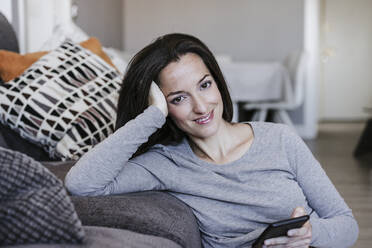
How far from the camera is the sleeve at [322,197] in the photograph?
3.58 feet

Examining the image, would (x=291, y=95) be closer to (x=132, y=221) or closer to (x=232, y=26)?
(x=232, y=26)

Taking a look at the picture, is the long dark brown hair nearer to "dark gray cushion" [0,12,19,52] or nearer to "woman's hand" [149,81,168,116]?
"woman's hand" [149,81,168,116]

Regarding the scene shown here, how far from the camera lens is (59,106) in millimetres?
1569

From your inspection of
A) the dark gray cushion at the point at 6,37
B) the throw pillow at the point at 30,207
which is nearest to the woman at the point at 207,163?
the throw pillow at the point at 30,207

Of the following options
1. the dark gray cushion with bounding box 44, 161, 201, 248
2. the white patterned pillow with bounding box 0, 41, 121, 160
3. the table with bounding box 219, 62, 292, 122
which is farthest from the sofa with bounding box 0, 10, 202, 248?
the table with bounding box 219, 62, 292, 122

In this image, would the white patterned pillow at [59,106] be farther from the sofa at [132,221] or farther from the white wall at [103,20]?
the white wall at [103,20]

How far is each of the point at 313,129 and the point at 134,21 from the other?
2665 mm

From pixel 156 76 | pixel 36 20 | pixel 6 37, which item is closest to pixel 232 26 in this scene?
pixel 36 20

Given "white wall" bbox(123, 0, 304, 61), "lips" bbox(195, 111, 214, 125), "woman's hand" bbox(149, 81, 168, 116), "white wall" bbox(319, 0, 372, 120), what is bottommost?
"white wall" bbox(319, 0, 372, 120)

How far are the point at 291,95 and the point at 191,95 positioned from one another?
3.97 meters

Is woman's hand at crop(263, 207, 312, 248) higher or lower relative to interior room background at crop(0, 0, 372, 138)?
higher

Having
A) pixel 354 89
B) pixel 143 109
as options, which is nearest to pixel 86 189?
pixel 143 109

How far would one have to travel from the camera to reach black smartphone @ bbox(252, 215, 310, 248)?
89 centimetres

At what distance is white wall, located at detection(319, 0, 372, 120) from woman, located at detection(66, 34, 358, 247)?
7547mm
